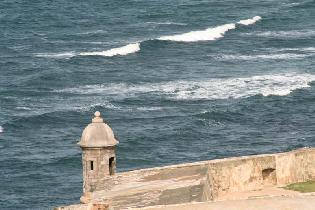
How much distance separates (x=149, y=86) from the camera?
4537 inches

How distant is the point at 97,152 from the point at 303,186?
26.0ft

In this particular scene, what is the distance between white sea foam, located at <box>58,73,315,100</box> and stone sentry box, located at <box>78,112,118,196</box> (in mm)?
57868

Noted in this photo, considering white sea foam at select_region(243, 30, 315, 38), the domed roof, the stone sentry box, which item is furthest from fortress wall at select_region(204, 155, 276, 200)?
white sea foam at select_region(243, 30, 315, 38)

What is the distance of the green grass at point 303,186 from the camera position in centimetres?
5261

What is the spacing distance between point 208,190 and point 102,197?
3910mm

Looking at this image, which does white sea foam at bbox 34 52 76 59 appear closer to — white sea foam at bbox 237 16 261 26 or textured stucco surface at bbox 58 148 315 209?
white sea foam at bbox 237 16 261 26

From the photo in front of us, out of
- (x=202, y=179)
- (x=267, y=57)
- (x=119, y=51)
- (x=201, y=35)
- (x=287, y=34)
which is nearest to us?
(x=202, y=179)

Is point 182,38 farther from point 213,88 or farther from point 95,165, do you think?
point 95,165

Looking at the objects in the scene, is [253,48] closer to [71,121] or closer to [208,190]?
[71,121]

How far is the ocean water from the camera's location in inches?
3610

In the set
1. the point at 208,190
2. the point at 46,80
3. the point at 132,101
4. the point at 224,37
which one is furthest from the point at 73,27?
the point at 208,190

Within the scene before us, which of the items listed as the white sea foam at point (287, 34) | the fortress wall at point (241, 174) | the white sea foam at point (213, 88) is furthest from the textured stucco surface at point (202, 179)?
the white sea foam at point (287, 34)

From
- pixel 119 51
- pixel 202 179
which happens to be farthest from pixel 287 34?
pixel 202 179

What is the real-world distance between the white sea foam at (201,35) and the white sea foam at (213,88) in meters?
26.5
